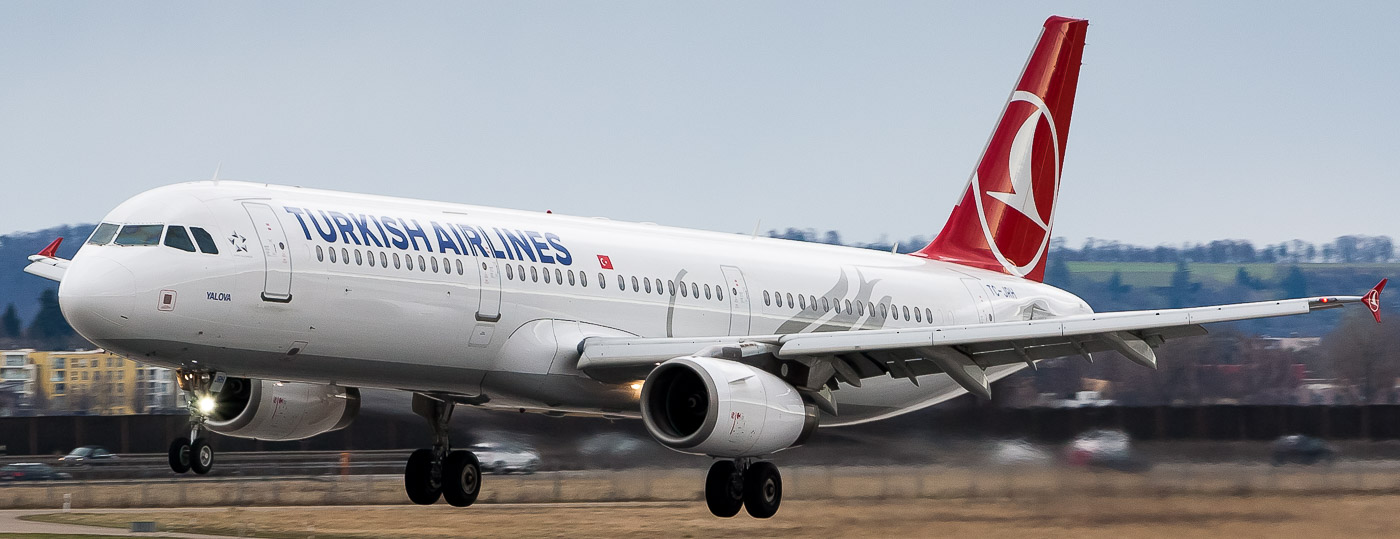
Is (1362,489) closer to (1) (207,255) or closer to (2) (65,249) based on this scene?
(1) (207,255)

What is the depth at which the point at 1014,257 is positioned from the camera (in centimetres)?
2839

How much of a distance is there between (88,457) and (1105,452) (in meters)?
27.0

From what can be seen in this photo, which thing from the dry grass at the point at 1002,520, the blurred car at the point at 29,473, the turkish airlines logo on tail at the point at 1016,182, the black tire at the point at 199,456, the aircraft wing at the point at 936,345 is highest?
the turkish airlines logo on tail at the point at 1016,182

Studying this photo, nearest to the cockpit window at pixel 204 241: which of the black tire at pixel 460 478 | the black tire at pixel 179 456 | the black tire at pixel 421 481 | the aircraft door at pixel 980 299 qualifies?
the black tire at pixel 179 456

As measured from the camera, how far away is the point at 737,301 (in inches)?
898

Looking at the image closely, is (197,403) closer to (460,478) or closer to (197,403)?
(197,403)

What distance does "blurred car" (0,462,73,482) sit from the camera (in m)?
40.6

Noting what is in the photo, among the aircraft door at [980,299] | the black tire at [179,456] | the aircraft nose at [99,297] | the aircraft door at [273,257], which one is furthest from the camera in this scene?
the aircraft door at [980,299]

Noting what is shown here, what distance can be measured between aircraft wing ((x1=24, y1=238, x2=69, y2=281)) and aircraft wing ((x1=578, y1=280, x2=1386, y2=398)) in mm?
6603

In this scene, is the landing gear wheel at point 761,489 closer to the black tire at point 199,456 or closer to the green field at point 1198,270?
the black tire at point 199,456

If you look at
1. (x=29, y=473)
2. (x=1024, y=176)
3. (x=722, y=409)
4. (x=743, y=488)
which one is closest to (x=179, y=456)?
(x=722, y=409)

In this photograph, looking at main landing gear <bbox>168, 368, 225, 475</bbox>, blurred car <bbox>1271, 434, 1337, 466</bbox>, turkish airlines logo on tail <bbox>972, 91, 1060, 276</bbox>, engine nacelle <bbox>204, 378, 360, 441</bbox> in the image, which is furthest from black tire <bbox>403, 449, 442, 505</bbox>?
blurred car <bbox>1271, 434, 1337, 466</bbox>

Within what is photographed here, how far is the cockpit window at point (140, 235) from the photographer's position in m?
17.4

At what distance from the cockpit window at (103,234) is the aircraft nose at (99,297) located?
49 centimetres
